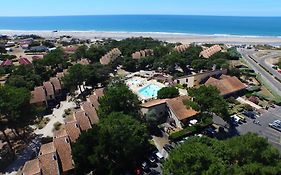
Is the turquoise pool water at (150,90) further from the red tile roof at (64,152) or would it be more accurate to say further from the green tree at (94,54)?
the green tree at (94,54)

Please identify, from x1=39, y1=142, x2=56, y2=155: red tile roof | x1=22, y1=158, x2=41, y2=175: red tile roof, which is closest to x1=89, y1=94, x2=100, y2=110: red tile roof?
x1=39, y1=142, x2=56, y2=155: red tile roof

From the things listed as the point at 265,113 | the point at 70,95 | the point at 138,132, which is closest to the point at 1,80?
the point at 70,95

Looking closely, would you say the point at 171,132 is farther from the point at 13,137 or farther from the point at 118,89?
the point at 13,137

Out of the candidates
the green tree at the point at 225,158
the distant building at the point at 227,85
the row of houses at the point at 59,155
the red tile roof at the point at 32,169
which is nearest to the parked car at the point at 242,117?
the distant building at the point at 227,85

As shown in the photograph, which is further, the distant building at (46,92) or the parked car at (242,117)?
the distant building at (46,92)

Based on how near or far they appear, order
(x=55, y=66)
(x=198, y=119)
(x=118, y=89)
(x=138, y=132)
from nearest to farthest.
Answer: (x=138, y=132) < (x=118, y=89) < (x=198, y=119) < (x=55, y=66)

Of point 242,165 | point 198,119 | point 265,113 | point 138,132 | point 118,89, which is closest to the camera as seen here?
point 242,165

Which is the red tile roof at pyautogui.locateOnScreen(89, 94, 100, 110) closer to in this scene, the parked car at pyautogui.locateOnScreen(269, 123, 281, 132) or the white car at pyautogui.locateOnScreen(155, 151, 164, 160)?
the white car at pyautogui.locateOnScreen(155, 151, 164, 160)

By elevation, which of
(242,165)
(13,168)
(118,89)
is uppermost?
(118,89)
